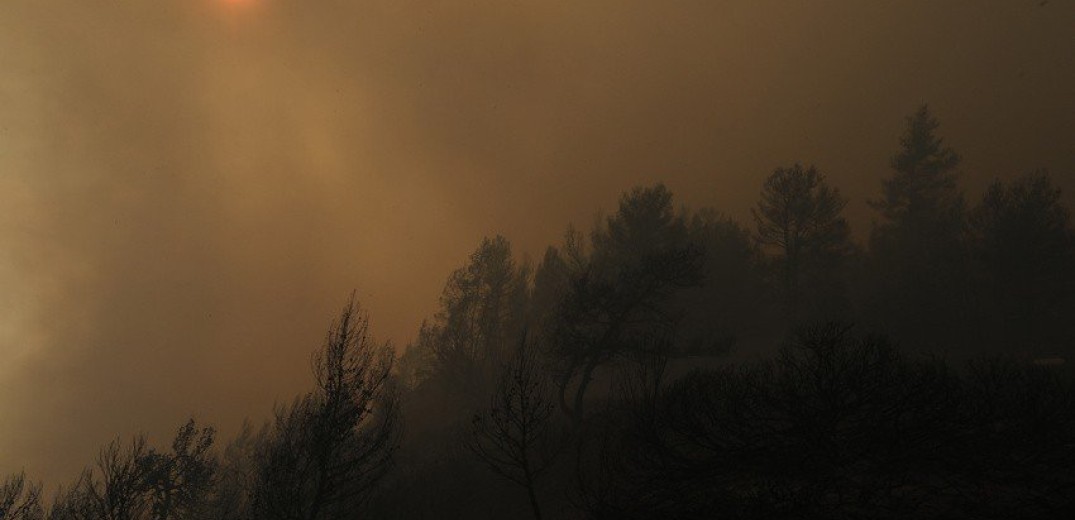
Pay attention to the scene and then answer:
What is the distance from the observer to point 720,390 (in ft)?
54.2

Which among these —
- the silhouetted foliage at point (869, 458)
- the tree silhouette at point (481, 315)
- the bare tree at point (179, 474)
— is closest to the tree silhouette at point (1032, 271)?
the silhouetted foliage at point (869, 458)

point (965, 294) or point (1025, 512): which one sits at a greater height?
point (965, 294)

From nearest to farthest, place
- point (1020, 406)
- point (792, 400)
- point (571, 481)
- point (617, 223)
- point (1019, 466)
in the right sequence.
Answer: point (1019, 466), point (792, 400), point (1020, 406), point (571, 481), point (617, 223)

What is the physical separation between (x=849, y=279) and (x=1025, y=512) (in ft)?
174

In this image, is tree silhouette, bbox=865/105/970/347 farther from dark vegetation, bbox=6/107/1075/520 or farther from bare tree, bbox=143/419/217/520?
bare tree, bbox=143/419/217/520

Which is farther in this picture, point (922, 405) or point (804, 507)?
point (922, 405)

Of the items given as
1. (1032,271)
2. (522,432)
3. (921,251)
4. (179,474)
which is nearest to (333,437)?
(522,432)

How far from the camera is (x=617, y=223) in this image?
1646 inches

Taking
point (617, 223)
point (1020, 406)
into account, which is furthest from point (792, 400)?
point (617, 223)

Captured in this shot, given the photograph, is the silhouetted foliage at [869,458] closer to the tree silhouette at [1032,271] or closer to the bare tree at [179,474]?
the bare tree at [179,474]

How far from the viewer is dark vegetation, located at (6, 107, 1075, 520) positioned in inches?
480

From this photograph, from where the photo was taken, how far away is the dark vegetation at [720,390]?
40.0 ft

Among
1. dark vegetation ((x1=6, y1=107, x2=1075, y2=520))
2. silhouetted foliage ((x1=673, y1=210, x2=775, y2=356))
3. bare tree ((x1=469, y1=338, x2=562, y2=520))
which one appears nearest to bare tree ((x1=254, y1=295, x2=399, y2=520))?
dark vegetation ((x1=6, y1=107, x2=1075, y2=520))

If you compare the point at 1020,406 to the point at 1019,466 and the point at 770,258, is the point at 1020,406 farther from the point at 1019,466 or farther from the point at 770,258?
the point at 770,258
